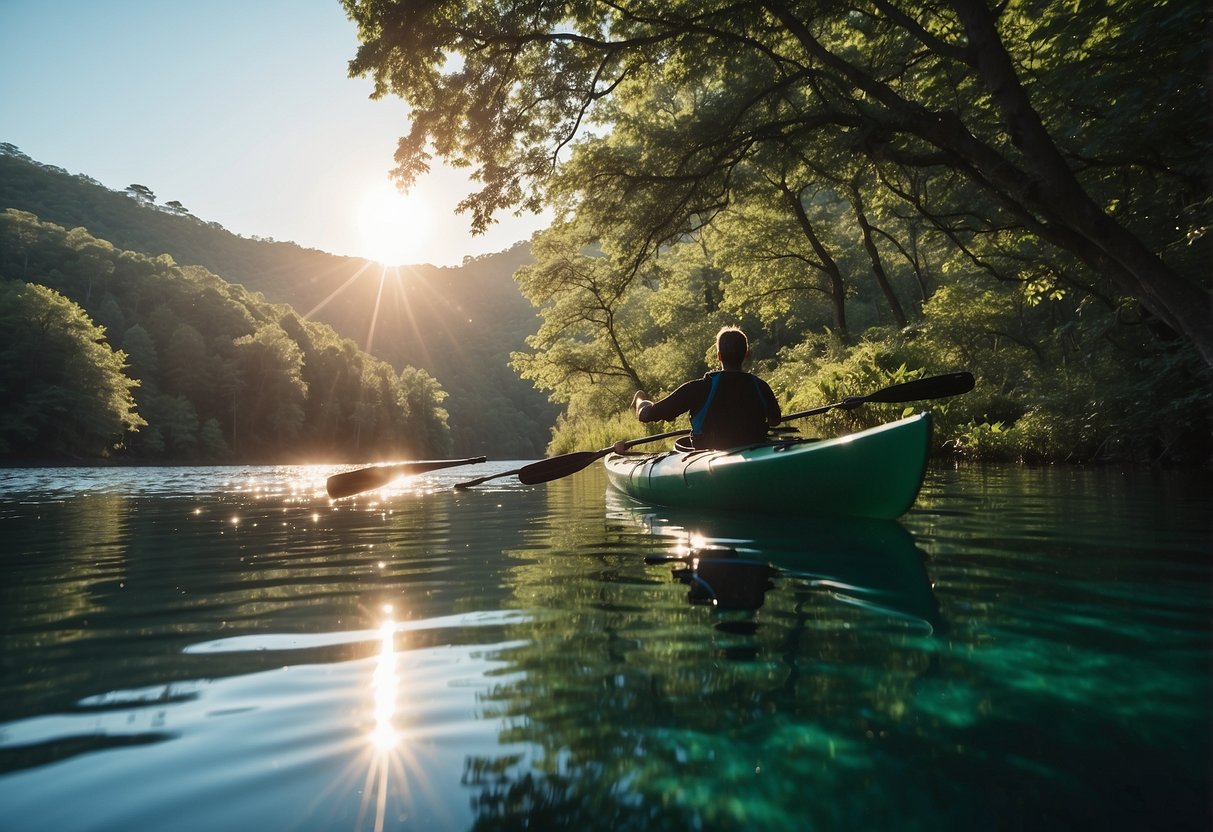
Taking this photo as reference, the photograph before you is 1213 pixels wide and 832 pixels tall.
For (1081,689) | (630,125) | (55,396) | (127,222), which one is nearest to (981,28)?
(1081,689)

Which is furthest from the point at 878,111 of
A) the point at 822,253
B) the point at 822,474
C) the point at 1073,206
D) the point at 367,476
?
the point at 822,253

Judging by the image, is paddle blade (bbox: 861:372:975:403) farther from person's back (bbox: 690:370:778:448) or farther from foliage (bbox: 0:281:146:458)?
foliage (bbox: 0:281:146:458)

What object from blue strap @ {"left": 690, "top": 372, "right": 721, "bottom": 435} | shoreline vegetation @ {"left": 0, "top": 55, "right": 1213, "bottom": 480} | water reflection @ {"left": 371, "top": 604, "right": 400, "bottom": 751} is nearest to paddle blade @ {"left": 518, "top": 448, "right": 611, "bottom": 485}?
blue strap @ {"left": 690, "top": 372, "right": 721, "bottom": 435}

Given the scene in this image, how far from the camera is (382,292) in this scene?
134000mm

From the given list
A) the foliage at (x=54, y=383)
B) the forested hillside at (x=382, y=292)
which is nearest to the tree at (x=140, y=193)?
the forested hillside at (x=382, y=292)

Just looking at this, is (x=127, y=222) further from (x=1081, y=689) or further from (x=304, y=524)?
(x=1081, y=689)

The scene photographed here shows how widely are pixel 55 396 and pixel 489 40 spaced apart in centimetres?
4028

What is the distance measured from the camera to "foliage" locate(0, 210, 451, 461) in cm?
3800

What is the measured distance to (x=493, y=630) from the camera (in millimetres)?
2600

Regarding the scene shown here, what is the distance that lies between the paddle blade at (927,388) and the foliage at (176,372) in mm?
44012

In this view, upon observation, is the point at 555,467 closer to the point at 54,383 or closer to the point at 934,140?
the point at 934,140

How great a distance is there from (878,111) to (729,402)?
213 inches

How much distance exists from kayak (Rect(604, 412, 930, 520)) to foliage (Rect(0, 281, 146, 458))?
42708 millimetres

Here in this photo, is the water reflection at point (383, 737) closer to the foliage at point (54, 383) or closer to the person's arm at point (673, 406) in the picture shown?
the person's arm at point (673, 406)
